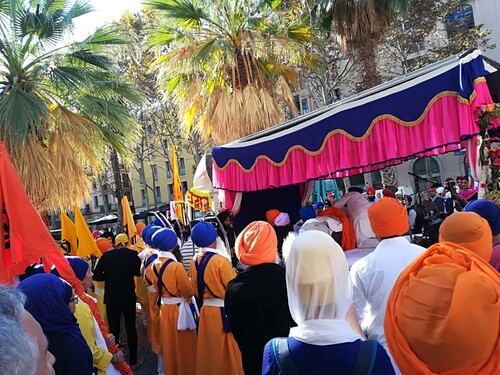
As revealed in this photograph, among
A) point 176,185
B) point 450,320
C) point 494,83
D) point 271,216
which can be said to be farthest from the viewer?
point 176,185

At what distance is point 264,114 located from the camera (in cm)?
1173

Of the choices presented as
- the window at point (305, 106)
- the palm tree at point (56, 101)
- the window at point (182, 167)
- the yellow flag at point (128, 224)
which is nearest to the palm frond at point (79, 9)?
the palm tree at point (56, 101)

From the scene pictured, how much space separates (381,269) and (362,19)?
1071 centimetres

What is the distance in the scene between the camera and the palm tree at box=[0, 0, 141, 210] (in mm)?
8023

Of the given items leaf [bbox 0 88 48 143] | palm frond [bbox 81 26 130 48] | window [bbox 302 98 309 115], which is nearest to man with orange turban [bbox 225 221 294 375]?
leaf [bbox 0 88 48 143]

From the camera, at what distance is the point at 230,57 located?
472 inches

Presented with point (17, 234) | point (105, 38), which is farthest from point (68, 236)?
point (105, 38)

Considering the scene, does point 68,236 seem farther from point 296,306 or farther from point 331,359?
point 331,359

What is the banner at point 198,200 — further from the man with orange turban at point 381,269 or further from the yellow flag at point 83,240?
the man with orange turban at point 381,269

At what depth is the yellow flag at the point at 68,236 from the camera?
729 cm

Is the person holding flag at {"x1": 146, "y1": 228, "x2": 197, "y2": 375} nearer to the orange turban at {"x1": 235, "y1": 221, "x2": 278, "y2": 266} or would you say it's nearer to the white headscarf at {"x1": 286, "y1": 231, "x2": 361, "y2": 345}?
the orange turban at {"x1": 235, "y1": 221, "x2": 278, "y2": 266}

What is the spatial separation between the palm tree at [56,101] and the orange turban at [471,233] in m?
6.99

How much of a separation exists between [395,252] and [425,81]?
304 cm

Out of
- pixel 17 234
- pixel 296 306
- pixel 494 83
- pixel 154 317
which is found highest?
pixel 494 83
